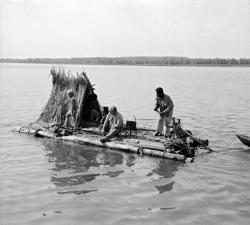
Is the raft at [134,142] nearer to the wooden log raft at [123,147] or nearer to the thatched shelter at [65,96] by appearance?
the wooden log raft at [123,147]

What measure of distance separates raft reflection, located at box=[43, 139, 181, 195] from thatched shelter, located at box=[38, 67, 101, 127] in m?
2.55

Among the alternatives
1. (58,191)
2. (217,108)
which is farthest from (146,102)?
(58,191)

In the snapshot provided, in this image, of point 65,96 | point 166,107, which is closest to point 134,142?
point 166,107

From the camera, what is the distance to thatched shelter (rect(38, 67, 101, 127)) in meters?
17.2

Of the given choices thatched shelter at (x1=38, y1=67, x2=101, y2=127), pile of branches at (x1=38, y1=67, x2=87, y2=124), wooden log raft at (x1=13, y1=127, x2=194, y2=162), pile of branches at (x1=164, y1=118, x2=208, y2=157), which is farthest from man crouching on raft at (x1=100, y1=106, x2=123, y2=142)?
pile of branches at (x1=38, y1=67, x2=87, y2=124)

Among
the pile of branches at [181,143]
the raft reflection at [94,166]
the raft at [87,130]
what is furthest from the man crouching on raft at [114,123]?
the pile of branches at [181,143]

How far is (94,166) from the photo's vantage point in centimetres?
1280

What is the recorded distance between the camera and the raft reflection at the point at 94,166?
36.9 ft

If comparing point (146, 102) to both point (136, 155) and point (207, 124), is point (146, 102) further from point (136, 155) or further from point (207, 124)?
point (136, 155)

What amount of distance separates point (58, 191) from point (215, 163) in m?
Answer: 5.36

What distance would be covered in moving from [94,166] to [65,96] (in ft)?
19.8

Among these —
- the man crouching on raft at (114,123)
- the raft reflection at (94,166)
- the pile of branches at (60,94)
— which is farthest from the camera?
the pile of branches at (60,94)

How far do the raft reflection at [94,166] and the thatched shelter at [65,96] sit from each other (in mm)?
2548

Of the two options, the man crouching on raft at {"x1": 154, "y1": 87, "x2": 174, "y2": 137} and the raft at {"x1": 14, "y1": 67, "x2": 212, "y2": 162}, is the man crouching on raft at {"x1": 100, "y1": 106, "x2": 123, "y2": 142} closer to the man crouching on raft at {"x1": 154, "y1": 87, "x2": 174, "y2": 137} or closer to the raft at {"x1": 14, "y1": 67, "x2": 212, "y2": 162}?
the raft at {"x1": 14, "y1": 67, "x2": 212, "y2": 162}
